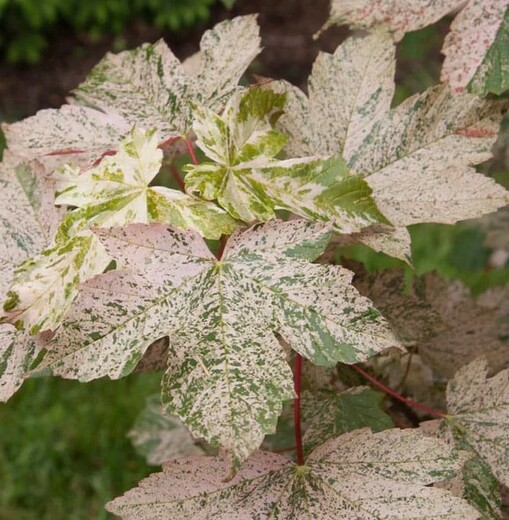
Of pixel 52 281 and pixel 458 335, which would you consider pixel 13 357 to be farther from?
pixel 458 335

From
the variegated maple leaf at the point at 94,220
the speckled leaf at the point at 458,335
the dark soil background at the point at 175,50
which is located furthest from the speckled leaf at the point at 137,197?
the dark soil background at the point at 175,50

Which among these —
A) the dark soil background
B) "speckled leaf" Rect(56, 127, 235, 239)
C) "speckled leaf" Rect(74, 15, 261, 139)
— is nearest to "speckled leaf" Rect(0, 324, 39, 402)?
"speckled leaf" Rect(56, 127, 235, 239)

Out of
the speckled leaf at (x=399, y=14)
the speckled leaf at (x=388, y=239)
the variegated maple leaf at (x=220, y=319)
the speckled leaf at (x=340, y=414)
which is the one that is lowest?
the speckled leaf at (x=340, y=414)

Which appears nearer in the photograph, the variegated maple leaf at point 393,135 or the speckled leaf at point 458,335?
the variegated maple leaf at point 393,135

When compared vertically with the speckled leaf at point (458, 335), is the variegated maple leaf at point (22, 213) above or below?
above

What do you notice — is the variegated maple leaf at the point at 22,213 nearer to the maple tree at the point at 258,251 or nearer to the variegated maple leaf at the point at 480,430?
the maple tree at the point at 258,251

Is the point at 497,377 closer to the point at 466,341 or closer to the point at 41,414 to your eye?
the point at 466,341
